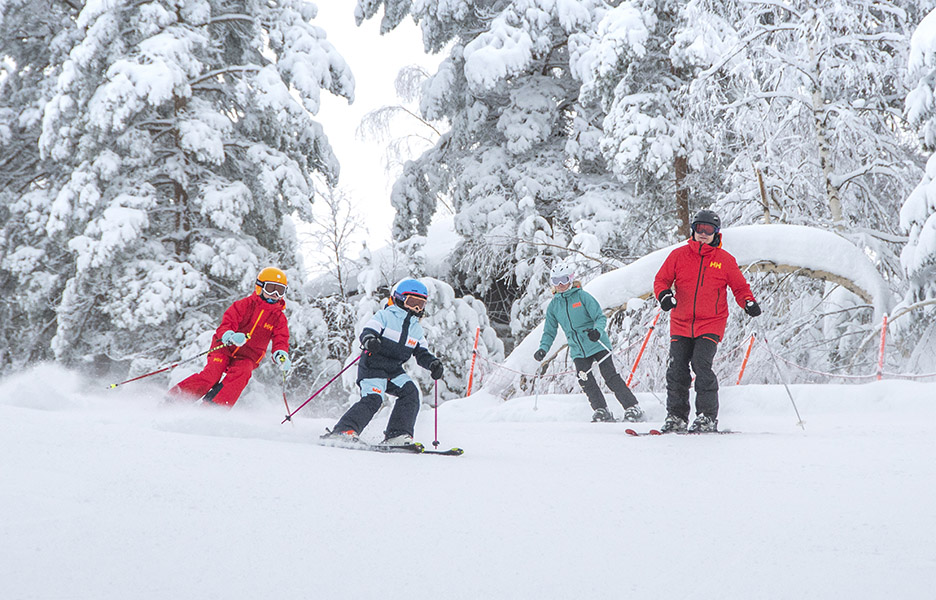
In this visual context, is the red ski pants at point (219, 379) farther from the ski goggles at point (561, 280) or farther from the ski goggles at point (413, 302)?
the ski goggles at point (561, 280)

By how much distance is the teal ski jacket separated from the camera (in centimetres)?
752

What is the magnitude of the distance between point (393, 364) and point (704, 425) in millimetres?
2365

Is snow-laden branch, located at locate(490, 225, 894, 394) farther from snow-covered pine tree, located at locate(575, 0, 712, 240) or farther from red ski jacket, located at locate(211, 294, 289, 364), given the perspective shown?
red ski jacket, located at locate(211, 294, 289, 364)

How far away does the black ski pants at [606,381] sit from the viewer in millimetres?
7348

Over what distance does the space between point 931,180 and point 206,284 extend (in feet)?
34.7

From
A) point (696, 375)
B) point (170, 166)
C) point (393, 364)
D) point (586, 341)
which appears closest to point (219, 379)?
point (393, 364)

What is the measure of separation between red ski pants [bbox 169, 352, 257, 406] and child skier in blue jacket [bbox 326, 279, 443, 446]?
2096 mm

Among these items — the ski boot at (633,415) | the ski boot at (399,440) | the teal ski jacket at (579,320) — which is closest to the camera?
the ski boot at (399,440)

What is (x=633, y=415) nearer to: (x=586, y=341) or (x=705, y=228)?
(x=586, y=341)

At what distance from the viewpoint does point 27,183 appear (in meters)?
16.3

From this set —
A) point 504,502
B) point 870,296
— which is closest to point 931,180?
point 870,296

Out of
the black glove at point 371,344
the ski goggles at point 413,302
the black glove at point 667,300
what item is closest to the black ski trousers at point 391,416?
the black glove at point 371,344

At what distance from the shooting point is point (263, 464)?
3686mm

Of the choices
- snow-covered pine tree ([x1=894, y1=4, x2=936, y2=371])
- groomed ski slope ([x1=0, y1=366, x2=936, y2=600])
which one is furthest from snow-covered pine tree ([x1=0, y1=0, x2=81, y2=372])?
snow-covered pine tree ([x1=894, y1=4, x2=936, y2=371])
